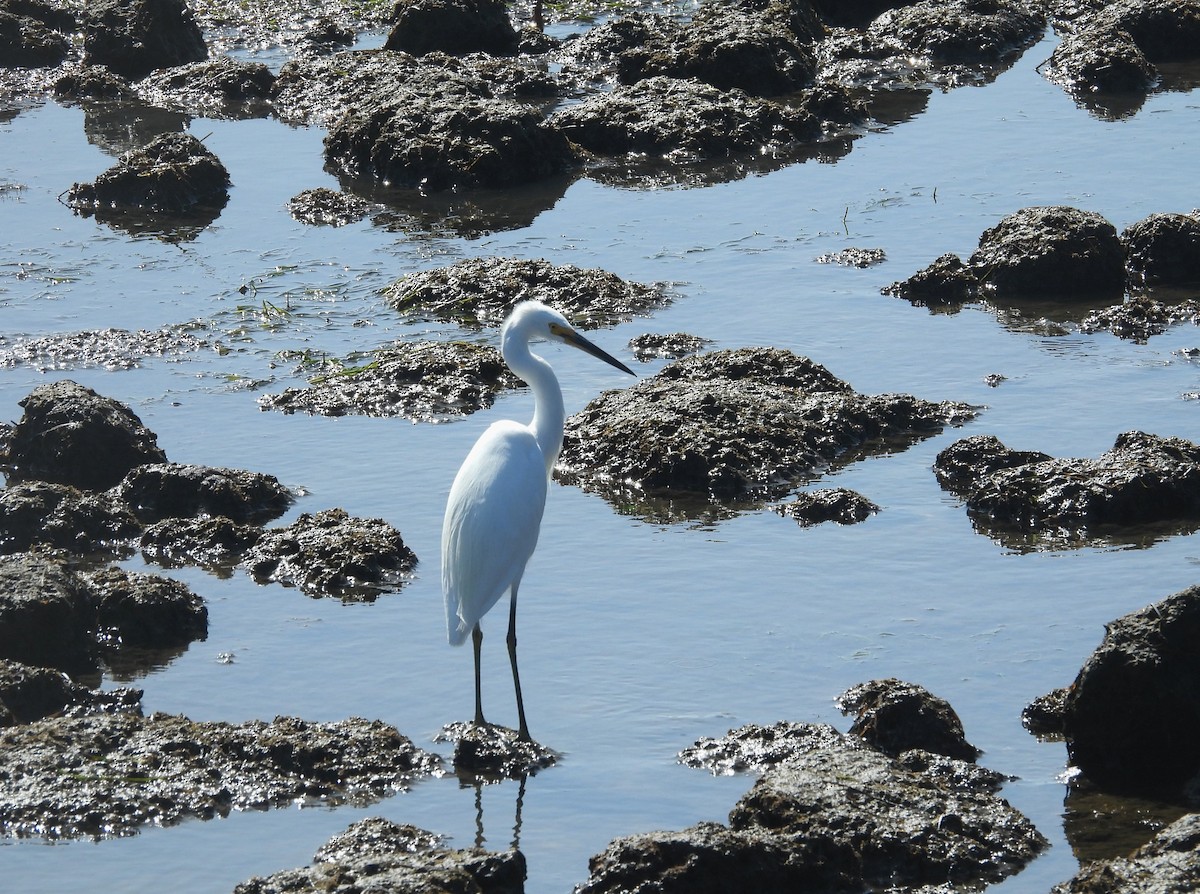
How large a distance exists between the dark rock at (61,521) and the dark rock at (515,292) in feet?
13.2

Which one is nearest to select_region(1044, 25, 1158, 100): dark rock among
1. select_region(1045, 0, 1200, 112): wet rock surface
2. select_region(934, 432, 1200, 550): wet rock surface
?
select_region(1045, 0, 1200, 112): wet rock surface

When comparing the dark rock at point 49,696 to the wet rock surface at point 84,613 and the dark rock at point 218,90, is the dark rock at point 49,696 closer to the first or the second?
the wet rock surface at point 84,613

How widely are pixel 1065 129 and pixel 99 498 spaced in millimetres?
11442

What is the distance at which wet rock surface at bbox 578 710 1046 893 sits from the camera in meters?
5.80

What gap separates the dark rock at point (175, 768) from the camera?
263 inches

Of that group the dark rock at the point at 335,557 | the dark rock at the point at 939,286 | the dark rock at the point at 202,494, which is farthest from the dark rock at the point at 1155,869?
the dark rock at the point at 939,286

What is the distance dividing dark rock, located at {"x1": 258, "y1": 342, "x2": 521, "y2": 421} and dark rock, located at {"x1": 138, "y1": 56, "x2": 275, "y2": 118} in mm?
9723

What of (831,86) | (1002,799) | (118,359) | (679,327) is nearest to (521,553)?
(1002,799)

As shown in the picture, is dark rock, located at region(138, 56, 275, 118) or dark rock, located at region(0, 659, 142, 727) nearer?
dark rock, located at region(0, 659, 142, 727)

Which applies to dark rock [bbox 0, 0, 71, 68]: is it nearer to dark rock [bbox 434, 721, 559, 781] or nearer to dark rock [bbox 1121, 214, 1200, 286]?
dark rock [bbox 1121, 214, 1200, 286]

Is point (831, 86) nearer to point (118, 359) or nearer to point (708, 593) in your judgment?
point (118, 359)

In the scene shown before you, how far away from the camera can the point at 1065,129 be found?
687 inches

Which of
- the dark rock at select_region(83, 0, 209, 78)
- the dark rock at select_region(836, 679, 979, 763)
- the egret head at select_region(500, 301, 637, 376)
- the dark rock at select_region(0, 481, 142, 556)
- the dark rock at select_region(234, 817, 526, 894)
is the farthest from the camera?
the dark rock at select_region(83, 0, 209, 78)

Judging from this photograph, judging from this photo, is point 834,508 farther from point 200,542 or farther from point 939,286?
point 939,286
